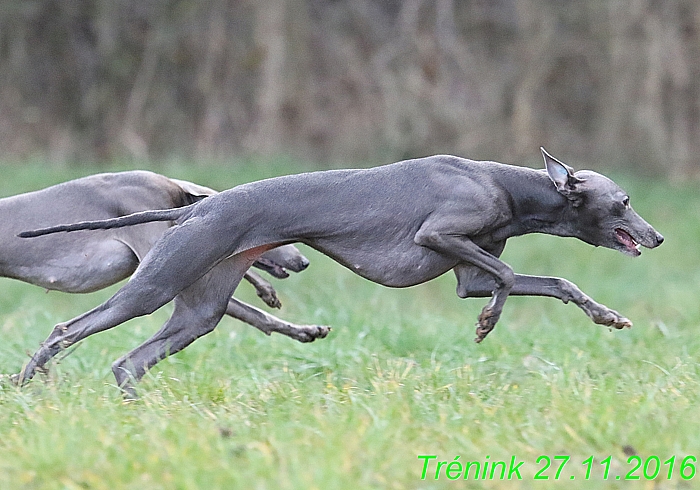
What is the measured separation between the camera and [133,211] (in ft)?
19.2

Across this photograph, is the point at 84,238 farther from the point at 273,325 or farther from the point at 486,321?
the point at 486,321

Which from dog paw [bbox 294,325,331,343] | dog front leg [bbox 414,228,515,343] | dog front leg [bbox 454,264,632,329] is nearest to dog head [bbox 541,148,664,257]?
dog front leg [bbox 454,264,632,329]

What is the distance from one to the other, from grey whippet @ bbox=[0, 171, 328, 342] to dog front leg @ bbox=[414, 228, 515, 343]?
3.51 ft

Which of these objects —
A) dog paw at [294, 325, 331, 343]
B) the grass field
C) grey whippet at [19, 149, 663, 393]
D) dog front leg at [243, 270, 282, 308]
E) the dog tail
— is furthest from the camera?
dog front leg at [243, 270, 282, 308]

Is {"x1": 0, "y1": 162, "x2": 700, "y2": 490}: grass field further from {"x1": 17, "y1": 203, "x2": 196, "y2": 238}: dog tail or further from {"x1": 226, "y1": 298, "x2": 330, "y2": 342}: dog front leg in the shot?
{"x1": 17, "y1": 203, "x2": 196, "y2": 238}: dog tail

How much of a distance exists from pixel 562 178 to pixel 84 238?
252 centimetres

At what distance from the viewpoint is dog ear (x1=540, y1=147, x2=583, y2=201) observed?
204 inches

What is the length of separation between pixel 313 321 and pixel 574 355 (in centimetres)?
200

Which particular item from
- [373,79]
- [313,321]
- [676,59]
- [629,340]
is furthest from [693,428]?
[373,79]

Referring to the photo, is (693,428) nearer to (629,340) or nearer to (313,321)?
(629,340)

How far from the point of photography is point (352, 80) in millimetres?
17188

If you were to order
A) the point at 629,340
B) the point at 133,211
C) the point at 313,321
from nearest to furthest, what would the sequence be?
the point at 133,211
the point at 629,340
the point at 313,321

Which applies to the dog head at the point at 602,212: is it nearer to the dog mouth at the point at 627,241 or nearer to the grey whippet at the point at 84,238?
the dog mouth at the point at 627,241

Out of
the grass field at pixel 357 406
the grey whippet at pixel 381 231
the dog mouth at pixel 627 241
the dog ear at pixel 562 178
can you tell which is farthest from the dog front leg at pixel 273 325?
the dog mouth at pixel 627 241
